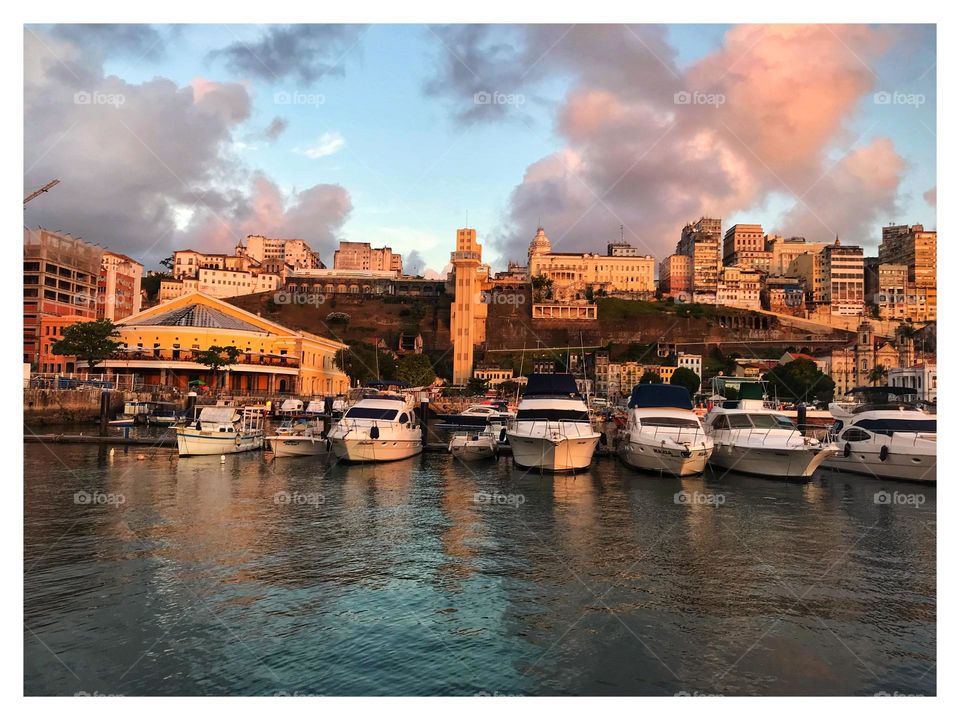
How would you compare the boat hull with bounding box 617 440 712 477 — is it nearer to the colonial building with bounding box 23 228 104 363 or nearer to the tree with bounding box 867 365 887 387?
the colonial building with bounding box 23 228 104 363

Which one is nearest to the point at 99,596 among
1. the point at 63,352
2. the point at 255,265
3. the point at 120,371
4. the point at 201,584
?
the point at 201,584

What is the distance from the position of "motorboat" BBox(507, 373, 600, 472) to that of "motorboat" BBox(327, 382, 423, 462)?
227 inches

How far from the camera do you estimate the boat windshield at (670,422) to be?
28.5 meters

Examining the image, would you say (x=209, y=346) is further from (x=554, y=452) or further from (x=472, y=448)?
(x=554, y=452)

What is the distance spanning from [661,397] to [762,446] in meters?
4.67

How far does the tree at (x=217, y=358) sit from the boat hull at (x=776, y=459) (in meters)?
58.2

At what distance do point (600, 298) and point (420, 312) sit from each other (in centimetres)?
4460

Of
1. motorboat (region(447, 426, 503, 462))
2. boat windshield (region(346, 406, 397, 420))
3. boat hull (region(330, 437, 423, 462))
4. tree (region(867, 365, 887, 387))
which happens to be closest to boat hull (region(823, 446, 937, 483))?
motorboat (region(447, 426, 503, 462))

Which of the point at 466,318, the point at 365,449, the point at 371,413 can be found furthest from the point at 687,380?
the point at 365,449

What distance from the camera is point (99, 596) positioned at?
1157 cm

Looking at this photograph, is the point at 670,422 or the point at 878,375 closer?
the point at 670,422

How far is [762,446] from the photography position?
27609 millimetres

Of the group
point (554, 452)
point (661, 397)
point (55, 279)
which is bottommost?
point (554, 452)

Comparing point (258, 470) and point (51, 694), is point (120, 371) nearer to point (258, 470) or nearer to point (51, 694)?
point (258, 470)
